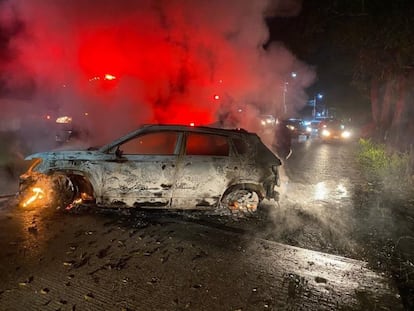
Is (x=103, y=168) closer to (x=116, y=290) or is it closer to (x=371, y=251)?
(x=116, y=290)

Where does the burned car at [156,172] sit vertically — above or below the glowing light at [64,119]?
below

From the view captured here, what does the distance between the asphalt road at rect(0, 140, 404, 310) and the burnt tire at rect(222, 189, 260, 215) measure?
0.25 meters

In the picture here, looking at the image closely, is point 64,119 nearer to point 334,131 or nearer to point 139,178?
point 139,178

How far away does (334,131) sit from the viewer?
85.3ft

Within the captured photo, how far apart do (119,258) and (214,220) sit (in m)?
1.96

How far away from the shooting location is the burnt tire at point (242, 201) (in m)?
5.72

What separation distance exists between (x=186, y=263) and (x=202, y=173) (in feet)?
6.12

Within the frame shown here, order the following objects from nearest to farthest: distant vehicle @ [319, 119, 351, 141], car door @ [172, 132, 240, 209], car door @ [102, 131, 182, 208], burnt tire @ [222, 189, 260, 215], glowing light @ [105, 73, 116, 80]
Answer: car door @ [102, 131, 182, 208], car door @ [172, 132, 240, 209], burnt tire @ [222, 189, 260, 215], glowing light @ [105, 73, 116, 80], distant vehicle @ [319, 119, 351, 141]

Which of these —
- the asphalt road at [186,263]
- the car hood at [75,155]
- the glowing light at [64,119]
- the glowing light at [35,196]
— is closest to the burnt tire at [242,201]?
the asphalt road at [186,263]

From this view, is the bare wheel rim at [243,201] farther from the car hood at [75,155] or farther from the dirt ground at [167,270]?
the car hood at [75,155]

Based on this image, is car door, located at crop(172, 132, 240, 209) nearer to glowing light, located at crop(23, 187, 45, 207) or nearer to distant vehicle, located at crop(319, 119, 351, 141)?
glowing light, located at crop(23, 187, 45, 207)

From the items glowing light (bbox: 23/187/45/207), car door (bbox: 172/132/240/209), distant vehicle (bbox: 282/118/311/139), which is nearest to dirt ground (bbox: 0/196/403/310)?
glowing light (bbox: 23/187/45/207)

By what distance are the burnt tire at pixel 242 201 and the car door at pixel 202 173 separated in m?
0.28

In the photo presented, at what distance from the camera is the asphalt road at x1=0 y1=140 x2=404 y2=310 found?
125 inches
